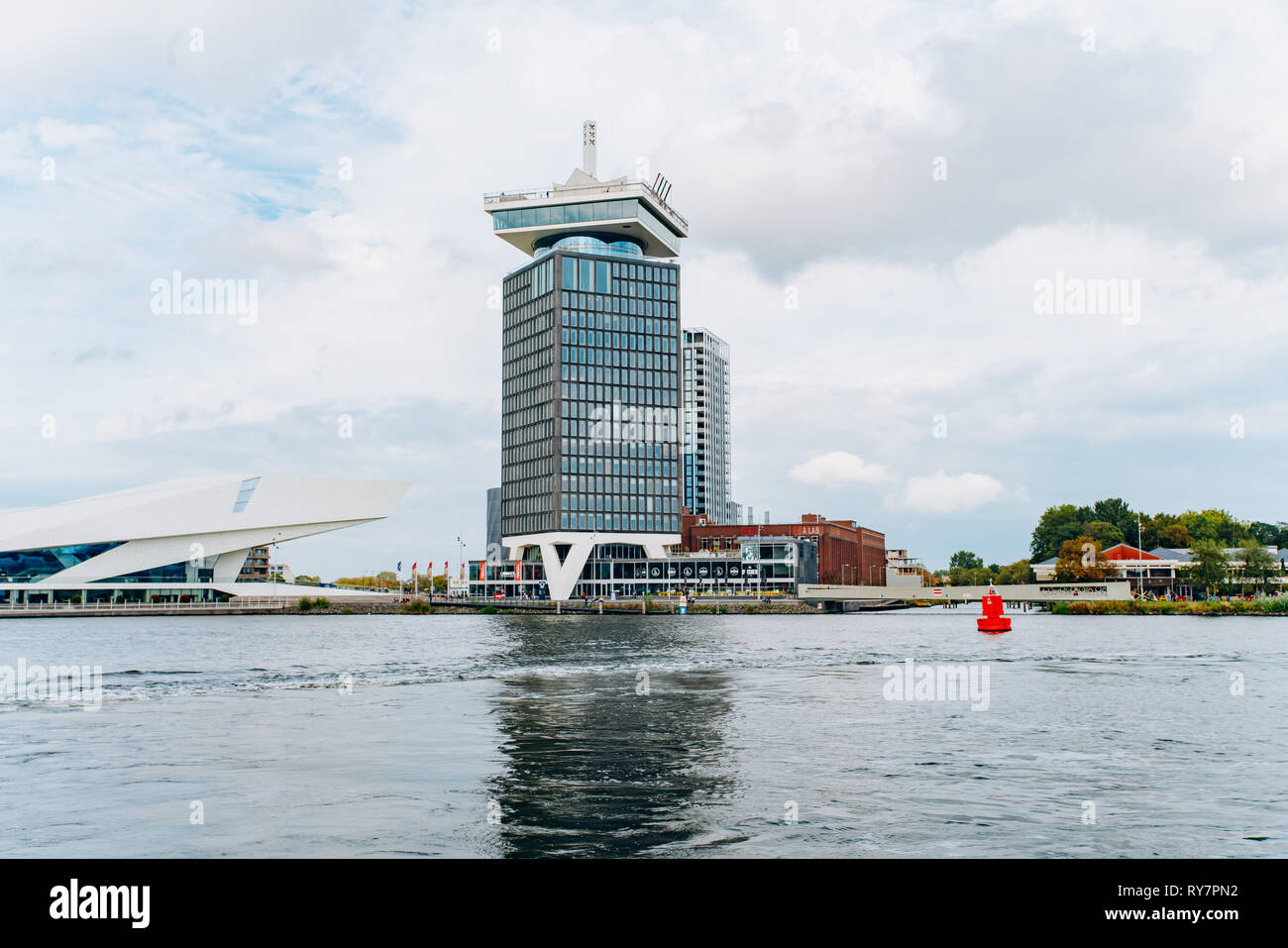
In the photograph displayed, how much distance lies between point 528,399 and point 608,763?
16875 centimetres

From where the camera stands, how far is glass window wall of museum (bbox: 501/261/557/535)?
7116 inches

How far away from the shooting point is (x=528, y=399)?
18662 cm

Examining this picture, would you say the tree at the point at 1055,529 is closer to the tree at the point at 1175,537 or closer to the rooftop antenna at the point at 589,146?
the tree at the point at 1175,537

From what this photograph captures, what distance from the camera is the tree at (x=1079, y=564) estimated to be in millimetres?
160250

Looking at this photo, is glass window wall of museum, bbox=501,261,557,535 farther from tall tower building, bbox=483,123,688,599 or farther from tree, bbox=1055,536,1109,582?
tree, bbox=1055,536,1109,582

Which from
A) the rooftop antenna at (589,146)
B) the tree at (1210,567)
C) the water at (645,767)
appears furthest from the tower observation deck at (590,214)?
the water at (645,767)

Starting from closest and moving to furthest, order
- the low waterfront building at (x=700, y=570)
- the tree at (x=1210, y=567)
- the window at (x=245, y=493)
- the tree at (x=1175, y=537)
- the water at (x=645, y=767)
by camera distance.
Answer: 1. the water at (x=645, y=767)
2. the tree at (x=1210, y=567)
3. the window at (x=245, y=493)
4. the low waterfront building at (x=700, y=570)
5. the tree at (x=1175, y=537)

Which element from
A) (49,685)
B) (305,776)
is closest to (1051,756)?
(305,776)

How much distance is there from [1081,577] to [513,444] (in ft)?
322

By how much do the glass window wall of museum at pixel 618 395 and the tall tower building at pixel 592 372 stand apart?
6.9 inches

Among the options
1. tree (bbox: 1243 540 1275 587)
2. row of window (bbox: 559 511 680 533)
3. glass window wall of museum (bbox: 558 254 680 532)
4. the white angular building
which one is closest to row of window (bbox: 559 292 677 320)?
glass window wall of museum (bbox: 558 254 680 532)
